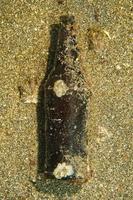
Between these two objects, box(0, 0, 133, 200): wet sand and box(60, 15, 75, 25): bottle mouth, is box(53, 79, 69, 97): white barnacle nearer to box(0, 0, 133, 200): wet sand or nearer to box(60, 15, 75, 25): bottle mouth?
box(0, 0, 133, 200): wet sand

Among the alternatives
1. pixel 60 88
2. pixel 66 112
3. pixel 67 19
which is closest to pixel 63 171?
pixel 66 112

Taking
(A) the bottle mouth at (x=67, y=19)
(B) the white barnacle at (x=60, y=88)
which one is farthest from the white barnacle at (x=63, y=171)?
(A) the bottle mouth at (x=67, y=19)

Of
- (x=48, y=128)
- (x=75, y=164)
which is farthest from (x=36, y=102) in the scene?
(x=75, y=164)

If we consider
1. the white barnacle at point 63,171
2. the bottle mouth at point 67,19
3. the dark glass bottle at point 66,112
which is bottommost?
the white barnacle at point 63,171

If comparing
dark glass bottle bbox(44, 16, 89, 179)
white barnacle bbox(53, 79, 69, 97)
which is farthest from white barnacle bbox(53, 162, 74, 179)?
white barnacle bbox(53, 79, 69, 97)

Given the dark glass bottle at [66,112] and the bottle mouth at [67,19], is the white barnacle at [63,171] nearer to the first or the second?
the dark glass bottle at [66,112]

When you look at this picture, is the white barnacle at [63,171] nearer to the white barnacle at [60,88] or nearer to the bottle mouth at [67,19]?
the white barnacle at [60,88]

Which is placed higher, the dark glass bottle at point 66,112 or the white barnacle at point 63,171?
the dark glass bottle at point 66,112

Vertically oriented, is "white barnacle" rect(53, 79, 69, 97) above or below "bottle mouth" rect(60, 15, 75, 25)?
below
